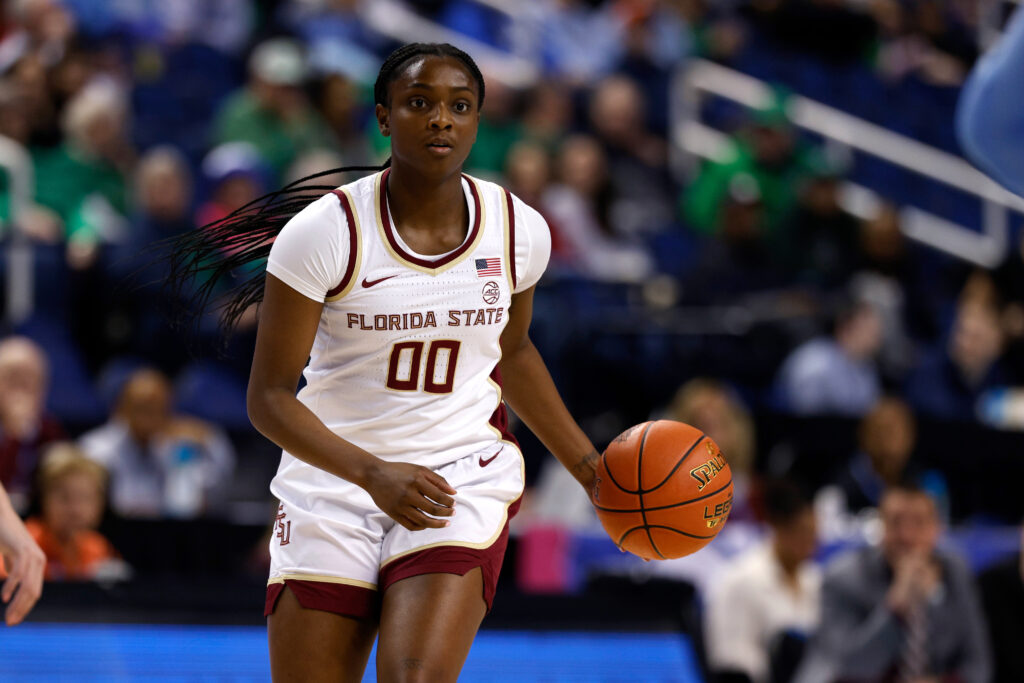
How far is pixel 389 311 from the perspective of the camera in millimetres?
3373

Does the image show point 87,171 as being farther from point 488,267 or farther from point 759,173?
point 488,267

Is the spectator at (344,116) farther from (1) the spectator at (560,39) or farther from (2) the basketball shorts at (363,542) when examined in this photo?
(2) the basketball shorts at (363,542)

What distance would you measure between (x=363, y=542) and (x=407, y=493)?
0.89 feet

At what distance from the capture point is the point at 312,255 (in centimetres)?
332

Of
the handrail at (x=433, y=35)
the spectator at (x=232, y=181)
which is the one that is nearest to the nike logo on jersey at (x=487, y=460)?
the spectator at (x=232, y=181)

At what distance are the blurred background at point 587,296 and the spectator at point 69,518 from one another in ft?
0.04

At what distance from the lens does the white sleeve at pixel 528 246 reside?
3605 millimetres

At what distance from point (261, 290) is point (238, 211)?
0.24 m

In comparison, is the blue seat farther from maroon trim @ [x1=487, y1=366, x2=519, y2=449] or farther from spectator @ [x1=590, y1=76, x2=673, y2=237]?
maroon trim @ [x1=487, y1=366, x2=519, y2=449]

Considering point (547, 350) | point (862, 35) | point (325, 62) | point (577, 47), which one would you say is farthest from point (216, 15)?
point (862, 35)

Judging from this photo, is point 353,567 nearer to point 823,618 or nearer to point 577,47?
point 823,618

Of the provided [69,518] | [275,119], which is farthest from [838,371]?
[69,518]

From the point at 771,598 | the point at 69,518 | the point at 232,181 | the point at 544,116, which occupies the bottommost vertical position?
the point at 771,598

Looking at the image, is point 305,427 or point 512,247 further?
point 512,247
